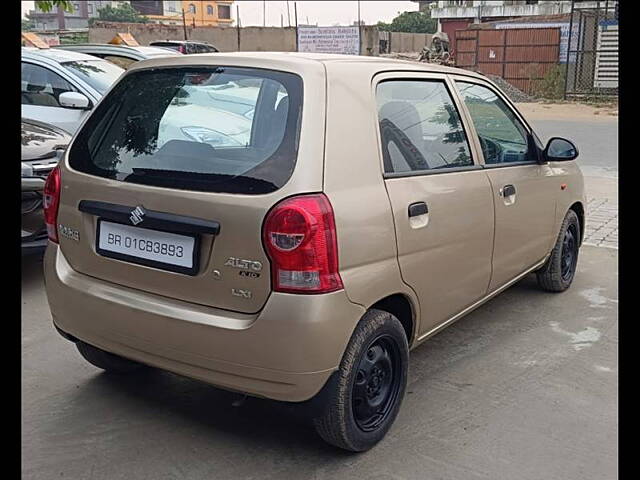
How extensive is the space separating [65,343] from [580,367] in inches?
125

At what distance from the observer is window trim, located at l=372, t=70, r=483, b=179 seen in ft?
9.99

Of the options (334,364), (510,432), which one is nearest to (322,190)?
(334,364)

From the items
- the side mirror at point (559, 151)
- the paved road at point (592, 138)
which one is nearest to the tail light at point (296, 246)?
the side mirror at point (559, 151)

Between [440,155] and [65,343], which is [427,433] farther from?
[65,343]

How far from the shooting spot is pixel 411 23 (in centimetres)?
6806

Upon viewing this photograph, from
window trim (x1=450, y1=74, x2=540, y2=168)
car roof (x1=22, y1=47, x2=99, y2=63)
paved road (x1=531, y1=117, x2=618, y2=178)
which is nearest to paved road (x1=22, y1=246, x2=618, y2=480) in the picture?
window trim (x1=450, y1=74, x2=540, y2=168)

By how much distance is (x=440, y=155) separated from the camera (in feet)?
11.8

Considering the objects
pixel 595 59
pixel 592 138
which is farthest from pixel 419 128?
pixel 595 59

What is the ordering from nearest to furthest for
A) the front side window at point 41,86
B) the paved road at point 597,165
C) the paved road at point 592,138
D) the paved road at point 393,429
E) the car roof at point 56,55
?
the paved road at point 393,429
the paved road at point 597,165
the front side window at point 41,86
the car roof at point 56,55
the paved road at point 592,138

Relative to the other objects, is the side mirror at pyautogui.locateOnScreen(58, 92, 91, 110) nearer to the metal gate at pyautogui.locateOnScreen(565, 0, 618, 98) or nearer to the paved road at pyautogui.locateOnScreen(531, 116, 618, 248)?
the paved road at pyautogui.locateOnScreen(531, 116, 618, 248)

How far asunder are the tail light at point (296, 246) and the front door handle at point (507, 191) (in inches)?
69.7

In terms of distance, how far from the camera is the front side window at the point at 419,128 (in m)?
3.17

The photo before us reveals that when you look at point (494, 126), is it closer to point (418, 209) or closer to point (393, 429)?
point (418, 209)

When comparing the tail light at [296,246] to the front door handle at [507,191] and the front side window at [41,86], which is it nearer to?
the front door handle at [507,191]
